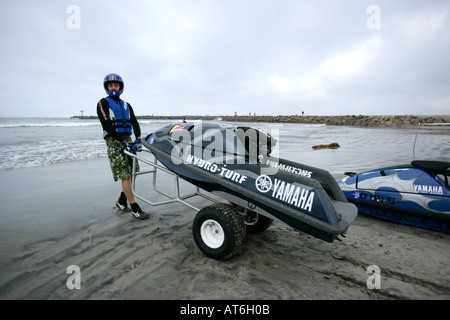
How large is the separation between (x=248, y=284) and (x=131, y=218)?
2.35m

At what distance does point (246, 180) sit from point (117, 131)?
8.22 ft

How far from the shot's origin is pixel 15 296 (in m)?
2.11

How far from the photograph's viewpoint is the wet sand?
2178 mm

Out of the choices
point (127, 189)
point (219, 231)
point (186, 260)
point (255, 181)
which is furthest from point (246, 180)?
point (127, 189)

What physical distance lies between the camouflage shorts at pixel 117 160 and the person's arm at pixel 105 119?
0.60 ft

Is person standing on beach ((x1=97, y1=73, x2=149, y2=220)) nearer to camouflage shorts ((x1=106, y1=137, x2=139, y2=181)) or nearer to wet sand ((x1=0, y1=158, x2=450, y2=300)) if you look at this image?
camouflage shorts ((x1=106, y1=137, x2=139, y2=181))

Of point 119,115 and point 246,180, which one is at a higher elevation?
point 119,115

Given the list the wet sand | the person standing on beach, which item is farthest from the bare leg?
the wet sand

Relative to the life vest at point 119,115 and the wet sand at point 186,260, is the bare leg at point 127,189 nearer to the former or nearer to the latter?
the wet sand at point 186,260

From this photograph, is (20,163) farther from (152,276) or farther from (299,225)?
(299,225)

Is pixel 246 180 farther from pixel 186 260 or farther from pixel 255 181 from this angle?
pixel 186 260

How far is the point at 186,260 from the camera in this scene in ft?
8.72

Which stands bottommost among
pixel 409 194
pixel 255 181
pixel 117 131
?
pixel 409 194
